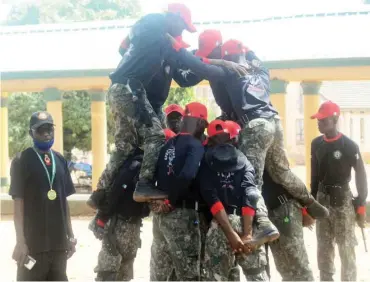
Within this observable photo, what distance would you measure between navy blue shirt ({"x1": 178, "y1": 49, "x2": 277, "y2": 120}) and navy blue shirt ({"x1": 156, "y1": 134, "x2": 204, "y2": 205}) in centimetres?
57

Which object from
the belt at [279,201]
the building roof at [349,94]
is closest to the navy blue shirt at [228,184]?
the belt at [279,201]

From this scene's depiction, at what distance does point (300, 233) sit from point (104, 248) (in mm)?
1733

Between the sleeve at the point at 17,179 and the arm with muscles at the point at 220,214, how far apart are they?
4.94 ft

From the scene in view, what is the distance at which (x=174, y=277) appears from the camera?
5.06 meters

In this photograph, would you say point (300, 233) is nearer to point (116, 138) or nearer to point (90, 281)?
point (116, 138)

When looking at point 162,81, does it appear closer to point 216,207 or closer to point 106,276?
point 216,207

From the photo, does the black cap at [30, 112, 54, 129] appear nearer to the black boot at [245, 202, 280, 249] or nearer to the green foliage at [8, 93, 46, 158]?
the black boot at [245, 202, 280, 249]

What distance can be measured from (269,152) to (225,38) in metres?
9.22

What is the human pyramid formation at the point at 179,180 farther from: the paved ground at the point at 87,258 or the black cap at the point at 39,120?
the paved ground at the point at 87,258

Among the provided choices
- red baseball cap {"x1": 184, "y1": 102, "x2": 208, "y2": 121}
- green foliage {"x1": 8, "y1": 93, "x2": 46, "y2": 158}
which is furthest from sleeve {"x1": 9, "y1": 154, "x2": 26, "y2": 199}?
green foliage {"x1": 8, "y1": 93, "x2": 46, "y2": 158}

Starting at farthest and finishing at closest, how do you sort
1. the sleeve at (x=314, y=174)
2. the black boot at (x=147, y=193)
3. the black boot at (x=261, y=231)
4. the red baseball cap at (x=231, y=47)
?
the sleeve at (x=314, y=174)
the red baseball cap at (x=231, y=47)
the black boot at (x=147, y=193)
the black boot at (x=261, y=231)

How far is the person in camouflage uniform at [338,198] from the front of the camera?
6570mm

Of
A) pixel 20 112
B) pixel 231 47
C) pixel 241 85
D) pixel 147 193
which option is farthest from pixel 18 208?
pixel 20 112

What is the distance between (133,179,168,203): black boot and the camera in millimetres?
4797
